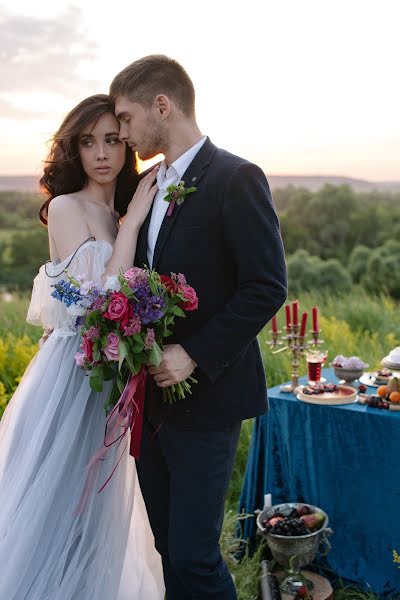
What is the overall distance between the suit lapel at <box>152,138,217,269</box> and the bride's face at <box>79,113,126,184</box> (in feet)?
1.81

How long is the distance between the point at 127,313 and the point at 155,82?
0.98 m

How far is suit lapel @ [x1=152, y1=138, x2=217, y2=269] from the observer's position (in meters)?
2.59

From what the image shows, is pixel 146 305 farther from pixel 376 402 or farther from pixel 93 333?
pixel 376 402

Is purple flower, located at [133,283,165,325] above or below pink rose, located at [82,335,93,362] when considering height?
above

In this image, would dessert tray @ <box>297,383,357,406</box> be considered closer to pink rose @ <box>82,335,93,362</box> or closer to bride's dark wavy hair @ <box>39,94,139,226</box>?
bride's dark wavy hair @ <box>39,94,139,226</box>

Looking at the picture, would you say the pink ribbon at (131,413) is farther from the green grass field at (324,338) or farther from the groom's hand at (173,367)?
the green grass field at (324,338)

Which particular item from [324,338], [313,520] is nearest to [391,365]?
[313,520]

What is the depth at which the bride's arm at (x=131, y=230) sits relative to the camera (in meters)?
2.71

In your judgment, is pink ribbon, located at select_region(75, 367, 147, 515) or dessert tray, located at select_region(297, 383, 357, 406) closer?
pink ribbon, located at select_region(75, 367, 147, 515)

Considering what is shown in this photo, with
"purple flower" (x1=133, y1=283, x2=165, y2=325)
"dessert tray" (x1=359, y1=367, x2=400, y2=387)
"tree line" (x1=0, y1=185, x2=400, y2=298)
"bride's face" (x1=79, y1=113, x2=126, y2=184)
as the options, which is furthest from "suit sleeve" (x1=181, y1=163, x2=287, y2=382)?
"tree line" (x1=0, y1=185, x2=400, y2=298)

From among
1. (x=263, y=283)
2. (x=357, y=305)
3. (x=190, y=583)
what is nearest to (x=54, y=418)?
(x=190, y=583)

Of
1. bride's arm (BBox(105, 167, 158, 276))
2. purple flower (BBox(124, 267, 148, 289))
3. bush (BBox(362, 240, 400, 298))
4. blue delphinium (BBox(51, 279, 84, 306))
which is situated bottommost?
bush (BBox(362, 240, 400, 298))

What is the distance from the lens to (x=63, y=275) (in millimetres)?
2979

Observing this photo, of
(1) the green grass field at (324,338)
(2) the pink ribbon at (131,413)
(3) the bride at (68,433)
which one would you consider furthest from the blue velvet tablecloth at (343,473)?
(2) the pink ribbon at (131,413)
